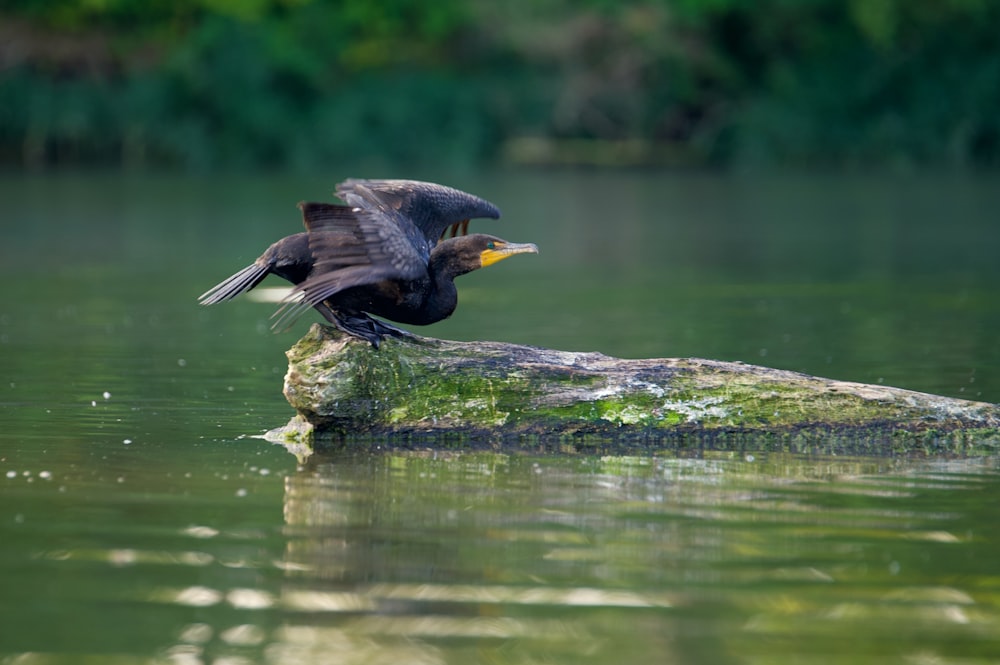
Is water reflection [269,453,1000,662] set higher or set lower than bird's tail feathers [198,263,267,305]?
lower

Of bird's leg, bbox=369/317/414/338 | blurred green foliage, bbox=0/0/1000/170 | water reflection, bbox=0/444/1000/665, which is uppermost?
blurred green foliage, bbox=0/0/1000/170

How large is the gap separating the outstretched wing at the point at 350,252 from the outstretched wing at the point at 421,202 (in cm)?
59

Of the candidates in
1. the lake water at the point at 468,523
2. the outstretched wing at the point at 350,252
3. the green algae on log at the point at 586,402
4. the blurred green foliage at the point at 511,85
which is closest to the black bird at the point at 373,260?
the outstretched wing at the point at 350,252

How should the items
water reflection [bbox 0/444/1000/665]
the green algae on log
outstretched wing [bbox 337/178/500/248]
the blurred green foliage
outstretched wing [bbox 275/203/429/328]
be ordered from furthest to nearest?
the blurred green foliage < outstretched wing [bbox 337/178/500/248] < the green algae on log < outstretched wing [bbox 275/203/429/328] < water reflection [bbox 0/444/1000/665]

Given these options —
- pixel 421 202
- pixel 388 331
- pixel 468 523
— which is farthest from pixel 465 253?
pixel 468 523

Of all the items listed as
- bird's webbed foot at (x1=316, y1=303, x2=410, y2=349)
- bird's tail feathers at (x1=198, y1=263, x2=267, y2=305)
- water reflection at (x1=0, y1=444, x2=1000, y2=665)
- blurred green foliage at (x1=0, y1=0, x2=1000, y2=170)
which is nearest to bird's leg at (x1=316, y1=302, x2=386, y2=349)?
bird's webbed foot at (x1=316, y1=303, x2=410, y2=349)

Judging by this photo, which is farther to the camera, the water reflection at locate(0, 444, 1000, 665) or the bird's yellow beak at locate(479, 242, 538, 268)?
the bird's yellow beak at locate(479, 242, 538, 268)

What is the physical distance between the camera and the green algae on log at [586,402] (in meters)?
8.61

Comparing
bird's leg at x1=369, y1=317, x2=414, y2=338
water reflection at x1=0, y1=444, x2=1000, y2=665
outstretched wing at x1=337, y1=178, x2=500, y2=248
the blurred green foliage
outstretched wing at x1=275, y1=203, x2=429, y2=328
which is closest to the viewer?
water reflection at x1=0, y1=444, x2=1000, y2=665

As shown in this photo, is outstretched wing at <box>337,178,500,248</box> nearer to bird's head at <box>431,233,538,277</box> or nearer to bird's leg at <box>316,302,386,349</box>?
bird's head at <box>431,233,538,277</box>

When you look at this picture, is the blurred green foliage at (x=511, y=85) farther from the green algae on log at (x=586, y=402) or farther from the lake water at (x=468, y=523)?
the green algae on log at (x=586, y=402)

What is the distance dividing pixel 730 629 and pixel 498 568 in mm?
1064

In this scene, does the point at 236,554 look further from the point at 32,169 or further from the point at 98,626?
the point at 32,169

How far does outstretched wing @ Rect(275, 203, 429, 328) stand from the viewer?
8234 millimetres
